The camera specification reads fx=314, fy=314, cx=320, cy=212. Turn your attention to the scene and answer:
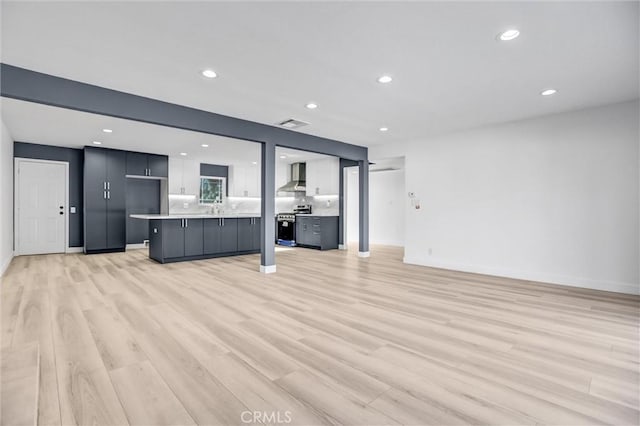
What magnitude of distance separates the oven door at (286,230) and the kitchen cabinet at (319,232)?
38cm

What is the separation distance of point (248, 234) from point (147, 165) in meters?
3.46

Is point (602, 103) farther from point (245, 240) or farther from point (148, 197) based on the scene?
point (148, 197)

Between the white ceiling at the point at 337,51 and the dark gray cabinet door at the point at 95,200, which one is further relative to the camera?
the dark gray cabinet door at the point at 95,200

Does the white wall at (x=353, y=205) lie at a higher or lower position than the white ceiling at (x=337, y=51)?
lower

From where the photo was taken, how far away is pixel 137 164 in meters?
8.08

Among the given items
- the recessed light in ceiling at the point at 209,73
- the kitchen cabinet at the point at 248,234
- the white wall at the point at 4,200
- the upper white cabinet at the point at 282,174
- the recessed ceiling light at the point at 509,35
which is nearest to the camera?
the recessed ceiling light at the point at 509,35

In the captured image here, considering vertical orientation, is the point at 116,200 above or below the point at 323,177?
below

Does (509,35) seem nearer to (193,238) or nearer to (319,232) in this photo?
(193,238)

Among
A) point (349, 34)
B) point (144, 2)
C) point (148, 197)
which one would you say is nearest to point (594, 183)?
point (349, 34)

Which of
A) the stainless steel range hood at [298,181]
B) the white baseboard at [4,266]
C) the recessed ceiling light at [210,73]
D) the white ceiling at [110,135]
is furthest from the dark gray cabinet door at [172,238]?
Answer: the stainless steel range hood at [298,181]

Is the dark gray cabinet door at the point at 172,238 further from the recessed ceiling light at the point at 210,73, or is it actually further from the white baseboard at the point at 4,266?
the recessed ceiling light at the point at 210,73

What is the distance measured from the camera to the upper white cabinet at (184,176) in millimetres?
8641

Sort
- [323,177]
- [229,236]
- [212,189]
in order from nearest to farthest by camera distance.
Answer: [229,236], [323,177], [212,189]

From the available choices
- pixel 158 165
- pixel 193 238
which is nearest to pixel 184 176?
pixel 158 165
